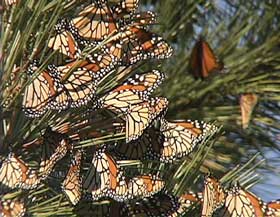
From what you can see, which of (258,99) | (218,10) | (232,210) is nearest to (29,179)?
(232,210)

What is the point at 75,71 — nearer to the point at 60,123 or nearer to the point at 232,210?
the point at 60,123

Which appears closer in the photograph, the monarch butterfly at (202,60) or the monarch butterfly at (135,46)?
the monarch butterfly at (135,46)

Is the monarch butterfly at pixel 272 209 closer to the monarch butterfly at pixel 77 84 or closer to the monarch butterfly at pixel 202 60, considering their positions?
the monarch butterfly at pixel 77 84

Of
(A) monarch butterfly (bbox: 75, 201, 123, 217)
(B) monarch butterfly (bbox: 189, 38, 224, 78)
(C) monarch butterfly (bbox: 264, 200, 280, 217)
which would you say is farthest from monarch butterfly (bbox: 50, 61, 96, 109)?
(B) monarch butterfly (bbox: 189, 38, 224, 78)

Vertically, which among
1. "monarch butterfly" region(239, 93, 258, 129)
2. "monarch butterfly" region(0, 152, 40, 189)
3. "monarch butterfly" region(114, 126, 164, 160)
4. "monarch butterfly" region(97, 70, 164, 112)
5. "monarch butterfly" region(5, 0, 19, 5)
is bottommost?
"monarch butterfly" region(0, 152, 40, 189)

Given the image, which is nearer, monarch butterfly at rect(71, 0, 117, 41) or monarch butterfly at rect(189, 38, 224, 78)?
monarch butterfly at rect(71, 0, 117, 41)

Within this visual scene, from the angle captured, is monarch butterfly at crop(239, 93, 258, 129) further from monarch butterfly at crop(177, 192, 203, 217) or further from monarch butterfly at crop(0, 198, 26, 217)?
monarch butterfly at crop(0, 198, 26, 217)

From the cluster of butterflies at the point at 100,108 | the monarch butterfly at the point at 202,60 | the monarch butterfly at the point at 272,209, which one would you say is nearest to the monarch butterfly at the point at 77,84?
the cluster of butterflies at the point at 100,108

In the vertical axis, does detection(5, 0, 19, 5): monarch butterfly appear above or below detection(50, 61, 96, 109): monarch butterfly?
above
